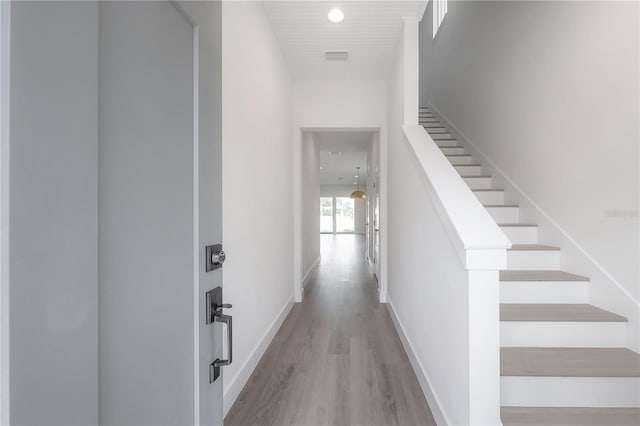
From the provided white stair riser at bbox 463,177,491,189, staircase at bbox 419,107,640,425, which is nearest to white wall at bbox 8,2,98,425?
staircase at bbox 419,107,640,425

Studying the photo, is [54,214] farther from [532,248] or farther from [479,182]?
[479,182]

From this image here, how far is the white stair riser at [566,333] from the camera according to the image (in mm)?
1909

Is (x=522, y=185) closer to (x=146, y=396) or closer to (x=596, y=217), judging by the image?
(x=596, y=217)

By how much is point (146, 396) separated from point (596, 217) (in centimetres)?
285

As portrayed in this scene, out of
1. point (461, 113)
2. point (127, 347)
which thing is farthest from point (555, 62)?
point (127, 347)

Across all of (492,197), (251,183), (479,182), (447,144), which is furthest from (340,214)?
(251,183)

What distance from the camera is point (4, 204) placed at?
1.40ft

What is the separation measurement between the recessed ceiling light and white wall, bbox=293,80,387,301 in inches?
54.6

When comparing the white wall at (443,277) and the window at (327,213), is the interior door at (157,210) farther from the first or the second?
the window at (327,213)

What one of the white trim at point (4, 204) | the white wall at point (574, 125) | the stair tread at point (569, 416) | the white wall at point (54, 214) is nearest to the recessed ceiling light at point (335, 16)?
the white wall at point (574, 125)

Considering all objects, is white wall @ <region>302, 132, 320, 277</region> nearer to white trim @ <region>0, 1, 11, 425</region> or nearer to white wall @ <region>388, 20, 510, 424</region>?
white wall @ <region>388, 20, 510, 424</region>

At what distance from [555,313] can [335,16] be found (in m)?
3.09

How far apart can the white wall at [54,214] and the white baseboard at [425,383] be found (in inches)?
70.8

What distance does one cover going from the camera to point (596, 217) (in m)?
2.21
